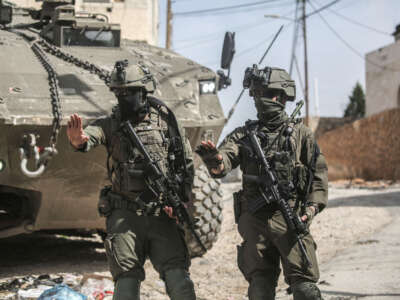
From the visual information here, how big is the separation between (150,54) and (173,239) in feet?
9.36

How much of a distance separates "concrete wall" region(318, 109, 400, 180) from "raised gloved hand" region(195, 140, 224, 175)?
55.9 feet

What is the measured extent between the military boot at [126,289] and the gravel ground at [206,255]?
1253 millimetres

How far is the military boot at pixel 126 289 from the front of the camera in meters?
3.39

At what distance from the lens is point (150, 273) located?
557 cm

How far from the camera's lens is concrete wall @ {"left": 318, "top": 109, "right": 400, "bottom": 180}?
19.8 metres

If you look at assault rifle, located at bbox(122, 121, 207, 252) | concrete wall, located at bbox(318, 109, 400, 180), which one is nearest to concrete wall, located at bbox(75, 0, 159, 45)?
assault rifle, located at bbox(122, 121, 207, 252)

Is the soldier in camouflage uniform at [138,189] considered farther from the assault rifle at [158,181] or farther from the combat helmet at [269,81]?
the combat helmet at [269,81]

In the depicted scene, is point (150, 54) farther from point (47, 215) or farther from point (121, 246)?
point (121, 246)

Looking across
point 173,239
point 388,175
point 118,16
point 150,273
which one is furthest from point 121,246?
point 388,175

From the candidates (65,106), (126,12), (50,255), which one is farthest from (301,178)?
(126,12)

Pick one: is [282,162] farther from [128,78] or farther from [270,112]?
[128,78]

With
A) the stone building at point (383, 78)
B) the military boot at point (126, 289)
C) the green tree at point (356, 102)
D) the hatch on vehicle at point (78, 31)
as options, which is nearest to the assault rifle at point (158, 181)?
the military boot at point (126, 289)

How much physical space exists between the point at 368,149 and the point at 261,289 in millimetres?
18785

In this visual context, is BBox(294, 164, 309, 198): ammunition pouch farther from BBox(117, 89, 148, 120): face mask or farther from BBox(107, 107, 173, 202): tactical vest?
BBox(117, 89, 148, 120): face mask
